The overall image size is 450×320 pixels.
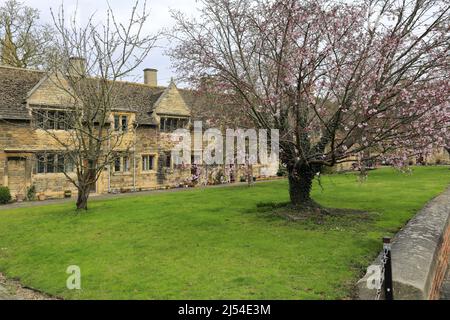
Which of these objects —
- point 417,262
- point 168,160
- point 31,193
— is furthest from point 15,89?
point 417,262

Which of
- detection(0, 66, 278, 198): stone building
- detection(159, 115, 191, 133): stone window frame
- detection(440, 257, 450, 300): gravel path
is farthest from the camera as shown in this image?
detection(159, 115, 191, 133): stone window frame

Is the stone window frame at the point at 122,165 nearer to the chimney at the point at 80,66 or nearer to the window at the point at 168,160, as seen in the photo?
the window at the point at 168,160

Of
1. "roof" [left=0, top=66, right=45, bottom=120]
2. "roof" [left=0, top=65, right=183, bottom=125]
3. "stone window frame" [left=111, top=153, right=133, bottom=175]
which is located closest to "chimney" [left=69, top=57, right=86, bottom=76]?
"roof" [left=0, top=65, right=183, bottom=125]

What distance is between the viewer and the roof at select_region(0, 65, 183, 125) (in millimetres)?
24984

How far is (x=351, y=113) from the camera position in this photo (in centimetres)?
1310

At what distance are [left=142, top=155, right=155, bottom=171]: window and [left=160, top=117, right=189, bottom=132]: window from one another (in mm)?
2584

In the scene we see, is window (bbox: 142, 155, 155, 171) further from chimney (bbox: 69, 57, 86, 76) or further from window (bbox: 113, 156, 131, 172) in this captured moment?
chimney (bbox: 69, 57, 86, 76)

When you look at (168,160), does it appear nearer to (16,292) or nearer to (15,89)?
(15,89)

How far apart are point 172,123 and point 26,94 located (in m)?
11.3

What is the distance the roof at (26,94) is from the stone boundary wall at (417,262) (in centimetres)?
1542

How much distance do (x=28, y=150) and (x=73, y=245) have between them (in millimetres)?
15691
